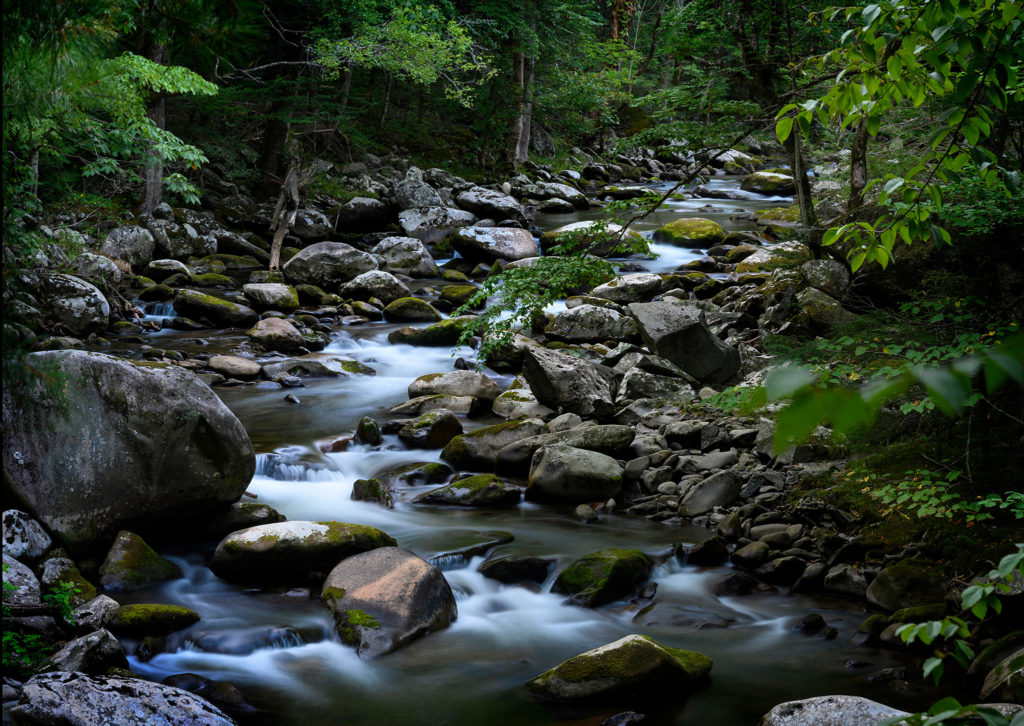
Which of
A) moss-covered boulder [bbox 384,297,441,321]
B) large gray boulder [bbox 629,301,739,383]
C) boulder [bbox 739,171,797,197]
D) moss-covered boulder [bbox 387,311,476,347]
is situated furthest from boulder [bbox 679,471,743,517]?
boulder [bbox 739,171,797,197]

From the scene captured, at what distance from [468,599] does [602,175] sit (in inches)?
1071

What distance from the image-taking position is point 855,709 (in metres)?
3.79

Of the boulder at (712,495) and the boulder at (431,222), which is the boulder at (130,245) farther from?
the boulder at (712,495)

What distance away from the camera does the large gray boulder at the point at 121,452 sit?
5.42 m

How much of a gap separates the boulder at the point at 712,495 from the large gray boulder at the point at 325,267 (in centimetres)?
1136

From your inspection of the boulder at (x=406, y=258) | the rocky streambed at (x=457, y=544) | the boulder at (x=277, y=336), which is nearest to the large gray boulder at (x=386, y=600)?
the rocky streambed at (x=457, y=544)

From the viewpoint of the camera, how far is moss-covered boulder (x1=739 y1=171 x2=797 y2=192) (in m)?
26.1

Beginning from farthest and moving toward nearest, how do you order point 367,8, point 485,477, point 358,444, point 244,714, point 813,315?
point 367,8 < point 813,315 < point 358,444 < point 485,477 < point 244,714

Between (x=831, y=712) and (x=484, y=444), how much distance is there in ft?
16.9

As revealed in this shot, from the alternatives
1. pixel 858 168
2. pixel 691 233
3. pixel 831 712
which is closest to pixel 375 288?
pixel 691 233

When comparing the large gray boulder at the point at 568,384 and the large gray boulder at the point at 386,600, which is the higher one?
the large gray boulder at the point at 568,384

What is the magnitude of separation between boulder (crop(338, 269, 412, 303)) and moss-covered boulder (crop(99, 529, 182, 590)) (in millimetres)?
10532

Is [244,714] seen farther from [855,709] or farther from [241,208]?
[241,208]

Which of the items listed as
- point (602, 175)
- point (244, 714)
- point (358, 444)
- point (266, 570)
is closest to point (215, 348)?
point (358, 444)
